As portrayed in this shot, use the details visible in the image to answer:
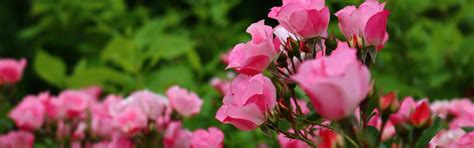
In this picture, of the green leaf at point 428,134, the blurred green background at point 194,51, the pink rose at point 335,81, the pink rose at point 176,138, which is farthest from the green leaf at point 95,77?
the pink rose at point 335,81

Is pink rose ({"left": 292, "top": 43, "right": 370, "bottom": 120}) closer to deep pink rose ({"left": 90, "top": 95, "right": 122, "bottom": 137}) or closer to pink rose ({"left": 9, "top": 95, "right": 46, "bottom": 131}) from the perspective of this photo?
deep pink rose ({"left": 90, "top": 95, "right": 122, "bottom": 137})

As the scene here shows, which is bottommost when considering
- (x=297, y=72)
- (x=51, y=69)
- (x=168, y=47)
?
(x=297, y=72)

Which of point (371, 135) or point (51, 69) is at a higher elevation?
point (51, 69)

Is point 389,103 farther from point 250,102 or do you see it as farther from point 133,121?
point 133,121

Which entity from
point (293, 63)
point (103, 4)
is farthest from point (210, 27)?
point (293, 63)

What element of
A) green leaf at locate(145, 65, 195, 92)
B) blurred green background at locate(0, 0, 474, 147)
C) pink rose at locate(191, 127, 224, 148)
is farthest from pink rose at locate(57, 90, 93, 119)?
pink rose at locate(191, 127, 224, 148)

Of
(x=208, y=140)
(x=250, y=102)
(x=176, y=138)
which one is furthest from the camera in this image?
(x=176, y=138)

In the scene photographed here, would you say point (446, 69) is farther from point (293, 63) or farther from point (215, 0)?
point (293, 63)

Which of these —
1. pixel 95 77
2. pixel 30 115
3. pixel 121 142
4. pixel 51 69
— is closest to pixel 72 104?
pixel 30 115

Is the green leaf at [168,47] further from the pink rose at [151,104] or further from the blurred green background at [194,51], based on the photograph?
the pink rose at [151,104]
